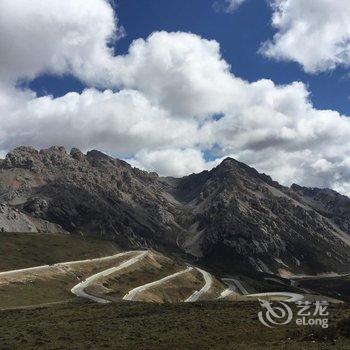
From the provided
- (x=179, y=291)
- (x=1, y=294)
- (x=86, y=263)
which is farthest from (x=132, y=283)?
(x=1, y=294)

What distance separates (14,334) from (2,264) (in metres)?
114

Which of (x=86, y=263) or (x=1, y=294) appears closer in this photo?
(x=1, y=294)

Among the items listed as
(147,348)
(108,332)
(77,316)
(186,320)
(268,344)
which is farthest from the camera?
(77,316)

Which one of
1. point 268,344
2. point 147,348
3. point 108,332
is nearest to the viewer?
point 268,344

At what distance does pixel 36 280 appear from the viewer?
147000 mm

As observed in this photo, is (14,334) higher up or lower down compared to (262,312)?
lower down

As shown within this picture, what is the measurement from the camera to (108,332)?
58.6 meters

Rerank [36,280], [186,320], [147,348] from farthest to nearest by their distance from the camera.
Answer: [36,280] < [186,320] < [147,348]

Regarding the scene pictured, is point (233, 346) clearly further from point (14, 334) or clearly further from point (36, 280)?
point (36, 280)

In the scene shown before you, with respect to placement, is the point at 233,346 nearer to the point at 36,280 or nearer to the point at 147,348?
the point at 147,348

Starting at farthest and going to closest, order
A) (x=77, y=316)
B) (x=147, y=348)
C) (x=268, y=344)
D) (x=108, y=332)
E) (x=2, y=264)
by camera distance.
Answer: (x=2, y=264), (x=77, y=316), (x=108, y=332), (x=147, y=348), (x=268, y=344)

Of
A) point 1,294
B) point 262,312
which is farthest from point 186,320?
point 1,294

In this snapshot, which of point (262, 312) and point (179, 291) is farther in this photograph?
point (179, 291)

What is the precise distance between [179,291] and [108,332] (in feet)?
387
